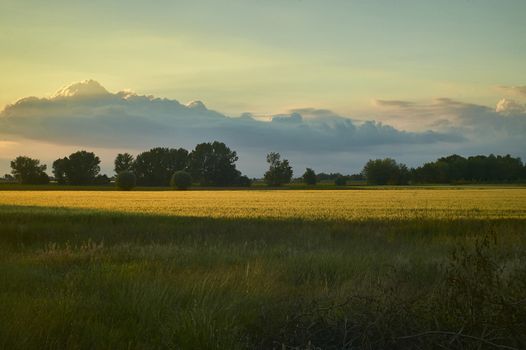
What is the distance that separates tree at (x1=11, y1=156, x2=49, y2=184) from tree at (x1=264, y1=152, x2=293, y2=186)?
61394 millimetres

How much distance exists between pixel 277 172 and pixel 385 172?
3211 centimetres

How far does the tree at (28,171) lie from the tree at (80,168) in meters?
4.77

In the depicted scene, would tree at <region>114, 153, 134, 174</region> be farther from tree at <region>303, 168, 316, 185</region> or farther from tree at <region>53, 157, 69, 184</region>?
tree at <region>303, 168, 316, 185</region>

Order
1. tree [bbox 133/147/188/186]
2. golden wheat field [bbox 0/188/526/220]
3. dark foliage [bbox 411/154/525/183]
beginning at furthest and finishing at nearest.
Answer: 1. dark foliage [bbox 411/154/525/183]
2. tree [bbox 133/147/188/186]
3. golden wheat field [bbox 0/188/526/220]

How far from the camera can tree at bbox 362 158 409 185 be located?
13325cm

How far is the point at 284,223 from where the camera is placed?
21672 mm

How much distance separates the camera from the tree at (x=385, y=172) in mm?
133250

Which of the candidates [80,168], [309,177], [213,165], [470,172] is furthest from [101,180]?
[470,172]

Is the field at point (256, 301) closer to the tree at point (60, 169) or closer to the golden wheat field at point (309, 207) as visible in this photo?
the golden wheat field at point (309, 207)

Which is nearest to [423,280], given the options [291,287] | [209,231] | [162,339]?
[291,287]

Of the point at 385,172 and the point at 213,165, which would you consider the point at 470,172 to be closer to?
the point at 385,172

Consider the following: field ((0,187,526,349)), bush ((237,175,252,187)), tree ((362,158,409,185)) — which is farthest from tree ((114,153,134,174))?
field ((0,187,526,349))

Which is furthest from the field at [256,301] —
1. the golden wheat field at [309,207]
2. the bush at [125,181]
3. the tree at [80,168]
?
the tree at [80,168]

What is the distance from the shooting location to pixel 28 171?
11775 centimetres
